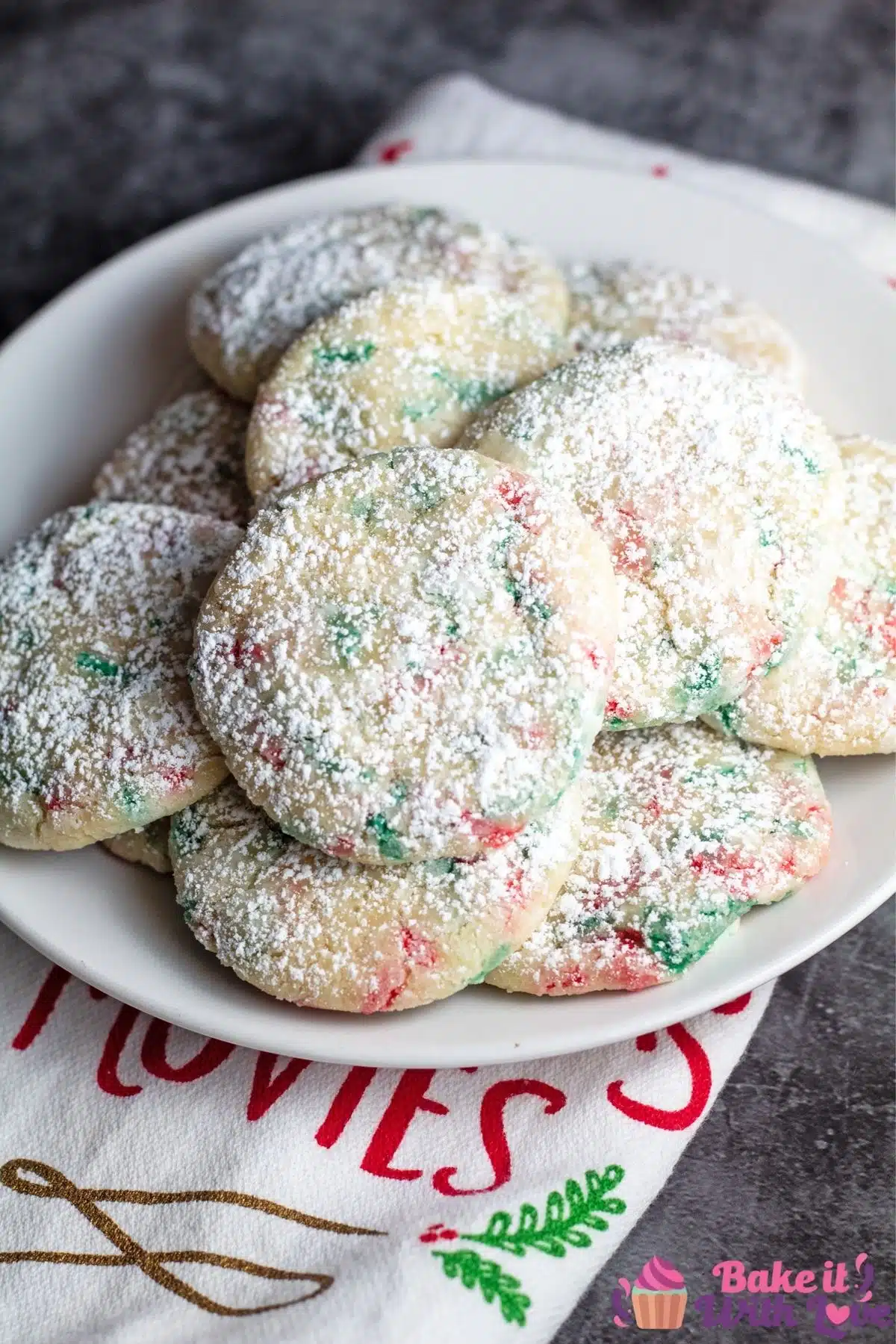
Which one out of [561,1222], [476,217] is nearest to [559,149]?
[476,217]

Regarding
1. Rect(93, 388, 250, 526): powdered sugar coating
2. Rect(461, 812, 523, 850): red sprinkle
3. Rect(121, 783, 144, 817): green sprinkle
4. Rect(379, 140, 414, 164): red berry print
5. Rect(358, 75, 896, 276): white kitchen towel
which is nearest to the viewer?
Rect(461, 812, 523, 850): red sprinkle

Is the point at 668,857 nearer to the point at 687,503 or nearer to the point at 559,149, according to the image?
the point at 687,503

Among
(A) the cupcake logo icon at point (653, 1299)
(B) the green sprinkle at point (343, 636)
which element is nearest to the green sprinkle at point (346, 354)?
(B) the green sprinkle at point (343, 636)

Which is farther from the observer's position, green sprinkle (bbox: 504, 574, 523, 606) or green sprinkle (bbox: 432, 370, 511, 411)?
green sprinkle (bbox: 432, 370, 511, 411)

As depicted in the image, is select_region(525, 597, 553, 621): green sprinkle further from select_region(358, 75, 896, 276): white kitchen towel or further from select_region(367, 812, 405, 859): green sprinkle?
select_region(358, 75, 896, 276): white kitchen towel

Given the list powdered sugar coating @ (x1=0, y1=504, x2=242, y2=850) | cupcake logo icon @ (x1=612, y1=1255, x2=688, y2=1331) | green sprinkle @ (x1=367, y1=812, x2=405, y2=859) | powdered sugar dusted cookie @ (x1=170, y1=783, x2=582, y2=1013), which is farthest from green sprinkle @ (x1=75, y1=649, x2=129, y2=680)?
cupcake logo icon @ (x1=612, y1=1255, x2=688, y2=1331)

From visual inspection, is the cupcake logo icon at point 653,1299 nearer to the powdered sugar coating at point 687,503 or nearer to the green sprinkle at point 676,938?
the green sprinkle at point 676,938

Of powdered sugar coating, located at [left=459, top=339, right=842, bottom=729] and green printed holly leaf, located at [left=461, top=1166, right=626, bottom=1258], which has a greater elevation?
powdered sugar coating, located at [left=459, top=339, right=842, bottom=729]
